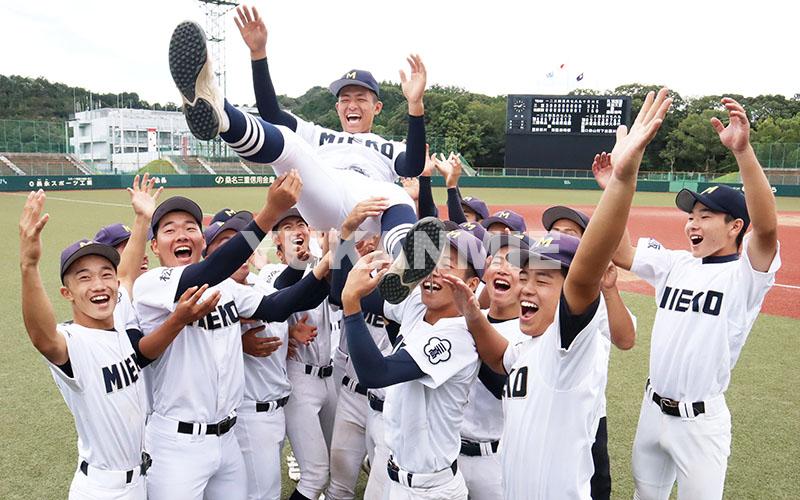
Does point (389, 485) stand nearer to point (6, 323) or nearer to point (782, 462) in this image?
point (782, 462)

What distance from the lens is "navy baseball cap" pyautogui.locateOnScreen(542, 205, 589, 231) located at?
12.8 feet

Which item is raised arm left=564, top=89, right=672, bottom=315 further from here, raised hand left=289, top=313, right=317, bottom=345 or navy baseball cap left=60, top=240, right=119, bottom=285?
raised hand left=289, top=313, right=317, bottom=345

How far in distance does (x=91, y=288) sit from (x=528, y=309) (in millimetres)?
2054

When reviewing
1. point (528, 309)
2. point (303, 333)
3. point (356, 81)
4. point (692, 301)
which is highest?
point (356, 81)

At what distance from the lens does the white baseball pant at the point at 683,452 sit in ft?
10.3

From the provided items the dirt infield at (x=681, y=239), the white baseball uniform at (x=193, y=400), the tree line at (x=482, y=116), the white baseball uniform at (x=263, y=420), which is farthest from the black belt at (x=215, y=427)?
the tree line at (x=482, y=116)

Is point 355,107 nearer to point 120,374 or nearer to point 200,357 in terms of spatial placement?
point 200,357

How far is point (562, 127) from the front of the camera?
3778 centimetres

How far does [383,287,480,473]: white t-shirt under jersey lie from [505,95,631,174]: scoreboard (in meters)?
36.3

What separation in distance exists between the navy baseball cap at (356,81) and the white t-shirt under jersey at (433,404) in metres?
2.06

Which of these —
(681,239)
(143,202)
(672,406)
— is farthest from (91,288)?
(681,239)

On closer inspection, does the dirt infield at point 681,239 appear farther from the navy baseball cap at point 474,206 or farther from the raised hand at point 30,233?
the raised hand at point 30,233

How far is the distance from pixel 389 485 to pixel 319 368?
4.28 ft

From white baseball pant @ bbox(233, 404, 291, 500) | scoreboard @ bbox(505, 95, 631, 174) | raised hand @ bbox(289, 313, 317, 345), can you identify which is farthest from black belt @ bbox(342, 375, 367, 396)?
scoreboard @ bbox(505, 95, 631, 174)
